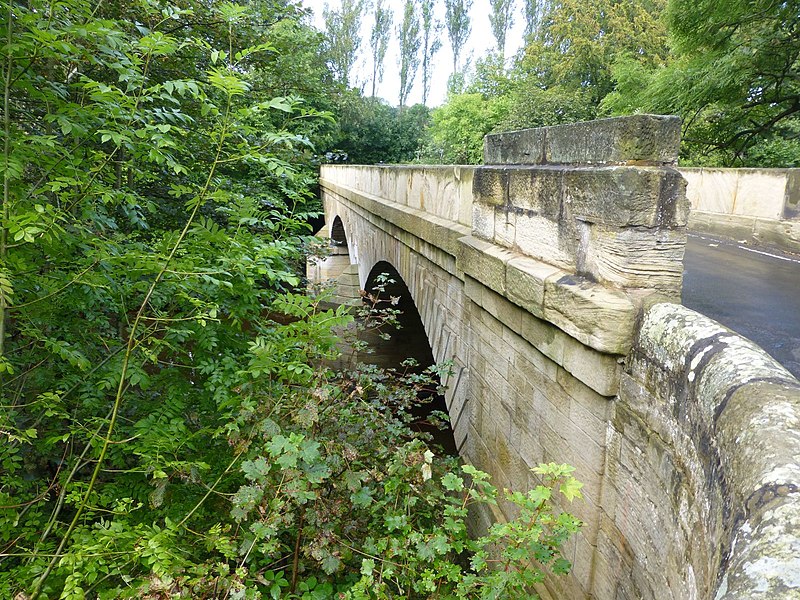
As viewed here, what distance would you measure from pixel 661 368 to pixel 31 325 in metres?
3.24

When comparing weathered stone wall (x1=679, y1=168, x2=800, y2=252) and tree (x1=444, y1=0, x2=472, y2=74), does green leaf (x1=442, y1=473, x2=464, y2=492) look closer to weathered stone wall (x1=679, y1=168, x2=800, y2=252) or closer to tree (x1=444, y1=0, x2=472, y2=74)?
weathered stone wall (x1=679, y1=168, x2=800, y2=252)

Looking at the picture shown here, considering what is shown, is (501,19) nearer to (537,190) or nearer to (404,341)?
(404,341)

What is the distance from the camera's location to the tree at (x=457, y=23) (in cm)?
4234

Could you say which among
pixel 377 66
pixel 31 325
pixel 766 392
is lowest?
pixel 31 325

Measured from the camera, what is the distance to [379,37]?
43.1 m

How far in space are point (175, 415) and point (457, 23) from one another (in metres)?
45.8

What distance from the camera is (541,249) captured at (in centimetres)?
290

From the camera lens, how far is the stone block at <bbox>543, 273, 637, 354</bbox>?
213 cm

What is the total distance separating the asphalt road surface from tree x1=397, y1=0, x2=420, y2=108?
41.5 meters

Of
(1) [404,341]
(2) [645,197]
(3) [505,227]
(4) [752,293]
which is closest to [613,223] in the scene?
(2) [645,197]

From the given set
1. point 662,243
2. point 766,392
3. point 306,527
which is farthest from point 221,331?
point 766,392

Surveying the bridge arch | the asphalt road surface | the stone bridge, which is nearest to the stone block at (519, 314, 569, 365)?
the stone bridge

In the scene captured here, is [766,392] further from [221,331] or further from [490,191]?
[221,331]

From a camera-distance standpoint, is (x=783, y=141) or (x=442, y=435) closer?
(x=442, y=435)
